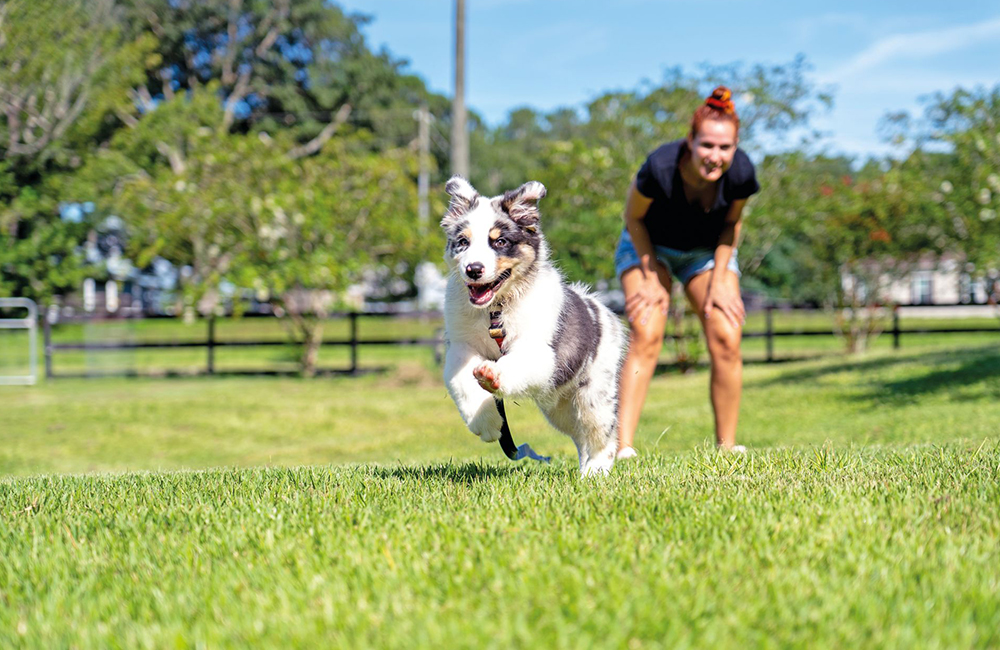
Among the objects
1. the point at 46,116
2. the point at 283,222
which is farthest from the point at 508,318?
the point at 46,116

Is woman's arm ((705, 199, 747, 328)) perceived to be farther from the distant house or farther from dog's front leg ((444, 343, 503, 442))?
the distant house

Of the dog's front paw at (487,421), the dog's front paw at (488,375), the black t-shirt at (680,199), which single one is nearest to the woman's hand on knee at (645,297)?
the black t-shirt at (680,199)


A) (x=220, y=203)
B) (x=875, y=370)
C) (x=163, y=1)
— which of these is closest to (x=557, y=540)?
(x=875, y=370)

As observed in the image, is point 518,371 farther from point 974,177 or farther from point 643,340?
point 974,177

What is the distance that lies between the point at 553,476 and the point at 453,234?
1.35 meters

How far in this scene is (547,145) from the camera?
21.2m

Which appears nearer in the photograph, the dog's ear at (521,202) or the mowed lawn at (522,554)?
the mowed lawn at (522,554)

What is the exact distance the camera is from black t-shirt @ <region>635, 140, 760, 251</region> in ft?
19.1

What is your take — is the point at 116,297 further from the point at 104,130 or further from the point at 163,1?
the point at 163,1

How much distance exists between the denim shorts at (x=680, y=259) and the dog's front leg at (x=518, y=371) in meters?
1.97

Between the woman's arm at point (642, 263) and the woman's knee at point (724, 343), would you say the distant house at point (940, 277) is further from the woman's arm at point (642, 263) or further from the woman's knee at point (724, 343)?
the woman's arm at point (642, 263)

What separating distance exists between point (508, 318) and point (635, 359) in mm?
1837

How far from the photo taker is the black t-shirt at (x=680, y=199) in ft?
19.1

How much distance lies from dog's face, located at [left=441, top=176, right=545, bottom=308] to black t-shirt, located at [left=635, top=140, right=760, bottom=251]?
4.63 ft
